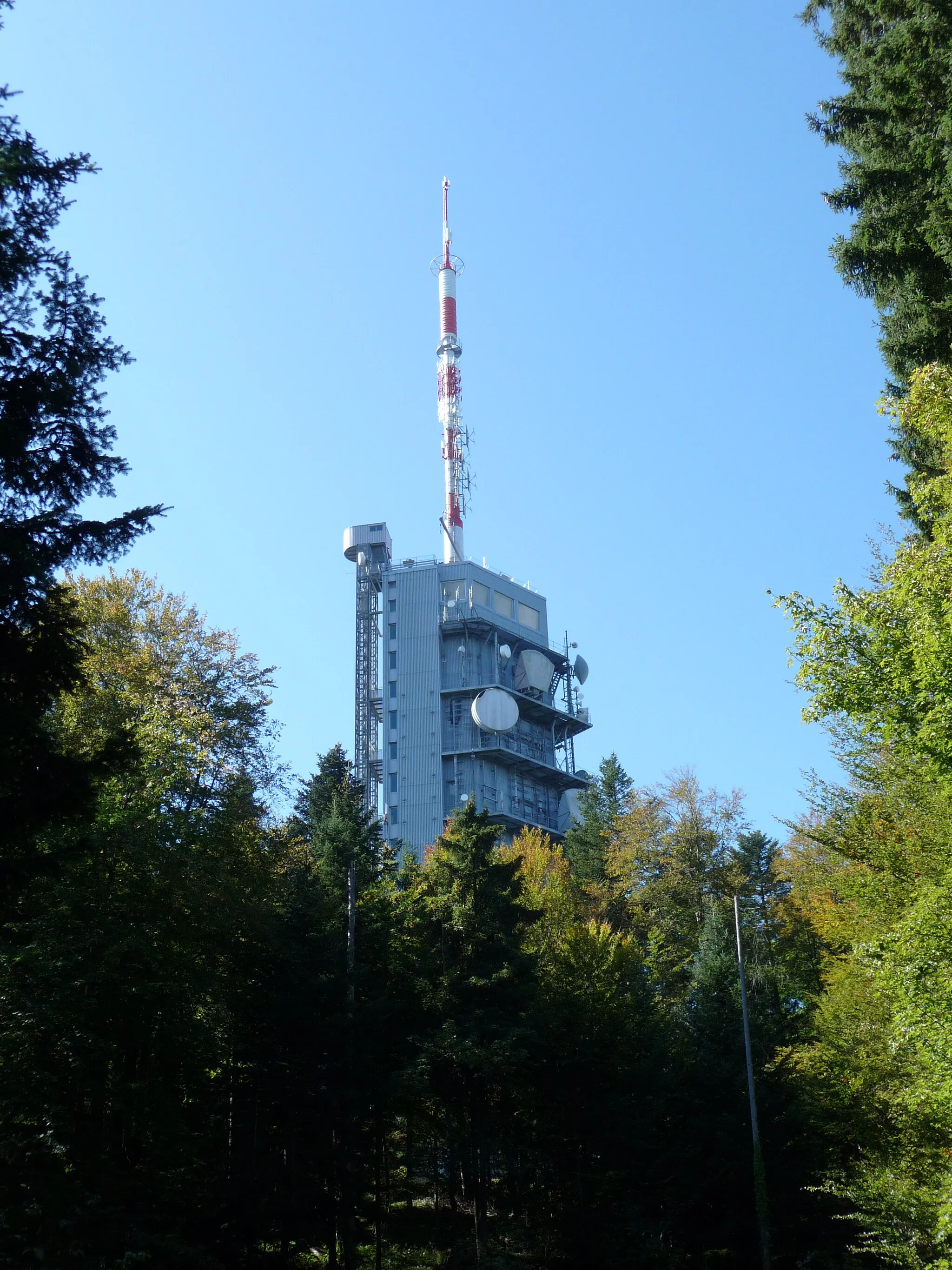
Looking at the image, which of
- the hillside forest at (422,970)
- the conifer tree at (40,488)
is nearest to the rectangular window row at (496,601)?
the hillside forest at (422,970)

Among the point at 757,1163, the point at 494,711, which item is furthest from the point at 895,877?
the point at 494,711

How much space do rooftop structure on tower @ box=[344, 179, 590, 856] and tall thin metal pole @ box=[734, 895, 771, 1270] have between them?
31.0m

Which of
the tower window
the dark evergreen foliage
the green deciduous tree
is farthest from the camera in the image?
the tower window

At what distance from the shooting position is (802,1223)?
1254 inches

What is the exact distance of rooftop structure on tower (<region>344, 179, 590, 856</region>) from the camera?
67.0 meters

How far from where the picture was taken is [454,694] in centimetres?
6919

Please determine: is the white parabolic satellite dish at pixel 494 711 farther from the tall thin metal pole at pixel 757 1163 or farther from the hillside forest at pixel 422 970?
the tall thin metal pole at pixel 757 1163

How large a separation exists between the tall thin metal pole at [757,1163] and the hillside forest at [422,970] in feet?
0.49

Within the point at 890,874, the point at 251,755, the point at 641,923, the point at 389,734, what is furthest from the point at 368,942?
the point at 389,734

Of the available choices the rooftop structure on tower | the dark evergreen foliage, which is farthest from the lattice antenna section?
the dark evergreen foliage

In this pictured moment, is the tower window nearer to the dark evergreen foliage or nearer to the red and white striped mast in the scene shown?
the red and white striped mast

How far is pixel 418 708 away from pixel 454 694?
2.17 m

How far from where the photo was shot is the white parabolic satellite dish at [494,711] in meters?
65.9

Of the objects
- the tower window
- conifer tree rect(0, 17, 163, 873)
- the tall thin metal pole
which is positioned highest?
the tower window
